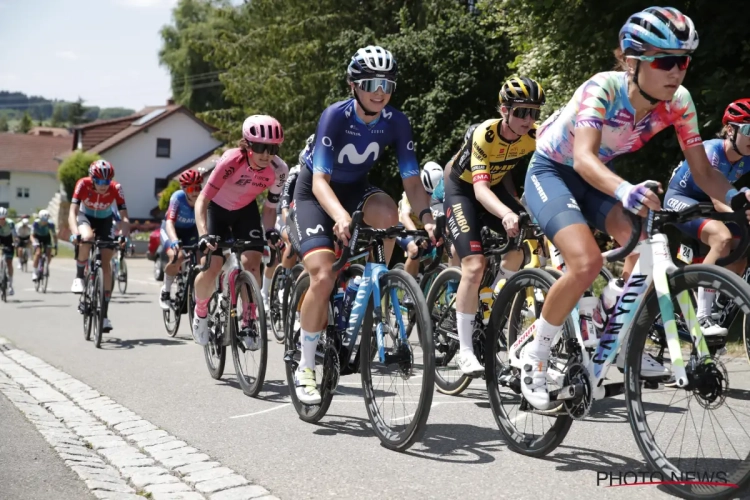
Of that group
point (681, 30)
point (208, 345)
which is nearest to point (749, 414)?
point (681, 30)

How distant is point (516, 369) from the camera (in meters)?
5.16

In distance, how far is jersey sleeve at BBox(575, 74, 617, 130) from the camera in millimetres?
4648

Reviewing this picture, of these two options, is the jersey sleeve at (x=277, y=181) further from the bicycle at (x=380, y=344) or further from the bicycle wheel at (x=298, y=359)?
the bicycle at (x=380, y=344)

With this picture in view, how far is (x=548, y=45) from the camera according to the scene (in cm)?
1483

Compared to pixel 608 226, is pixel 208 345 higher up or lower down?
lower down

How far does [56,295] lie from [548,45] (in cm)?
1275

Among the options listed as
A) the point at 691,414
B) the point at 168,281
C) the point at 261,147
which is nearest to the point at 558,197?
the point at 691,414

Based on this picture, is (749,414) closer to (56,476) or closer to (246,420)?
(246,420)

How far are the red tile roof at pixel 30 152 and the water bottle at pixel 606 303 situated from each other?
10534 cm

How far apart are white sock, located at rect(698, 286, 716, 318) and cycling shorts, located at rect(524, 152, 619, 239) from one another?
2.41 ft

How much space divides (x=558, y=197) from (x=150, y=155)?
73.7 m

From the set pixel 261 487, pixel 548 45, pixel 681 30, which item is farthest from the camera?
pixel 548 45

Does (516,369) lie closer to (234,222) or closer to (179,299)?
(234,222)

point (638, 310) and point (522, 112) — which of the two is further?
point (522, 112)
